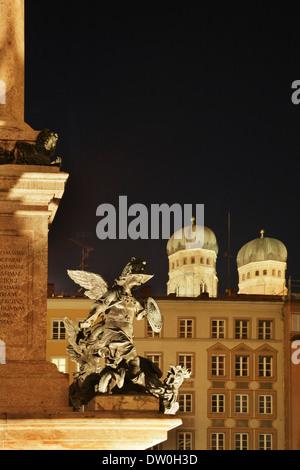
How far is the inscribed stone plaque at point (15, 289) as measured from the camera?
17.6 meters

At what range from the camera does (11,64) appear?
62.8 ft

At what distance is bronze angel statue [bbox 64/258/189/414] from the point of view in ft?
59.1

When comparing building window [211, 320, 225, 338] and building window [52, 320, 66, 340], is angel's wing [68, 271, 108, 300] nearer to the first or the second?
building window [52, 320, 66, 340]

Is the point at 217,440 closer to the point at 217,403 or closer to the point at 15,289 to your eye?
the point at 217,403

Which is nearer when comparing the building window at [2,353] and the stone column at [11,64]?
the building window at [2,353]

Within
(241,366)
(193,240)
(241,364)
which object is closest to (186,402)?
(241,366)

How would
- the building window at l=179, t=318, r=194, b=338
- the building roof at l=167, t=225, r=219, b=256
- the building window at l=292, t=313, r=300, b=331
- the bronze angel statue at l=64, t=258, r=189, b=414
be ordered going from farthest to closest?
the building roof at l=167, t=225, r=219, b=256, the building window at l=292, t=313, r=300, b=331, the building window at l=179, t=318, r=194, b=338, the bronze angel statue at l=64, t=258, r=189, b=414

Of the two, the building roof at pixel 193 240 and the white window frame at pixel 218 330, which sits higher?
the building roof at pixel 193 240

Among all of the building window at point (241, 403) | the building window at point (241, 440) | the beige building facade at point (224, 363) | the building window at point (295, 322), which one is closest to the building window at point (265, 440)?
the beige building facade at point (224, 363)

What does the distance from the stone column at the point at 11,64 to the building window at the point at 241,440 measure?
177 ft

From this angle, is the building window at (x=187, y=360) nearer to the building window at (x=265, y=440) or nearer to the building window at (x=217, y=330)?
the building window at (x=217, y=330)

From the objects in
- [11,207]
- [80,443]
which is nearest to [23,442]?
[80,443]

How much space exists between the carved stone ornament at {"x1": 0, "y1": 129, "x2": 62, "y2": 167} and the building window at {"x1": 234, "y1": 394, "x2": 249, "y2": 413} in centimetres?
5527

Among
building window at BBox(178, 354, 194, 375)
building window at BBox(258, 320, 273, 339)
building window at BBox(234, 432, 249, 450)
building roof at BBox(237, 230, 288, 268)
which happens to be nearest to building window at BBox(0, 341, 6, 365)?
building window at BBox(178, 354, 194, 375)
